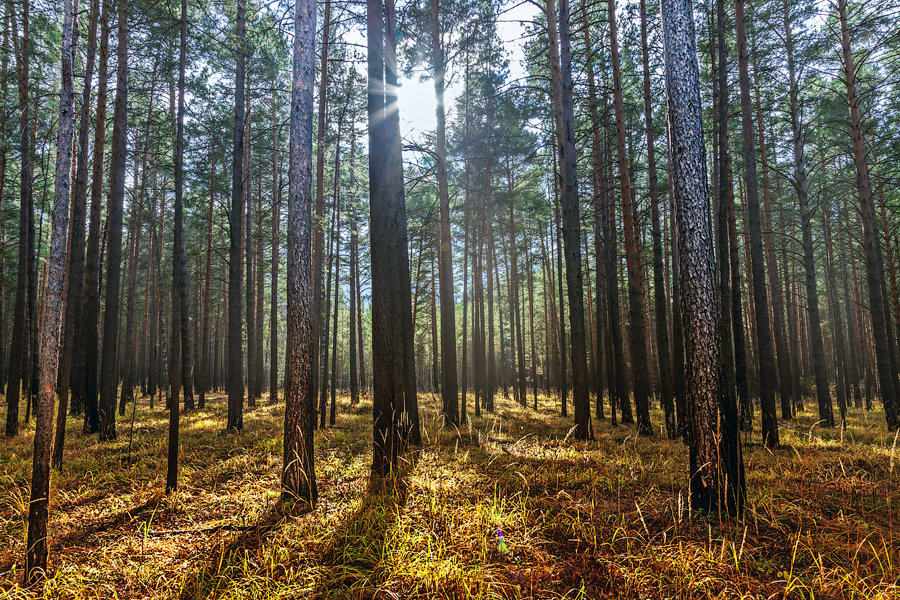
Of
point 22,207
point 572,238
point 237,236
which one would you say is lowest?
Answer: point 572,238

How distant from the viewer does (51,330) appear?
3.03m

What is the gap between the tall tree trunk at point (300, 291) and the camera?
466 cm

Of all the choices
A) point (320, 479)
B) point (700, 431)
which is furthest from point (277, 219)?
point (700, 431)

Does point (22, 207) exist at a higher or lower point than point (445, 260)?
higher

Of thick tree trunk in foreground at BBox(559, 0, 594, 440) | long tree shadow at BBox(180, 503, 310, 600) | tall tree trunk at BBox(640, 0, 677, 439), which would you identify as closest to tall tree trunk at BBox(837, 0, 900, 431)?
tall tree trunk at BBox(640, 0, 677, 439)

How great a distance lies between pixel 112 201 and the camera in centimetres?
966

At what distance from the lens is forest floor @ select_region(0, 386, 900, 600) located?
276 cm

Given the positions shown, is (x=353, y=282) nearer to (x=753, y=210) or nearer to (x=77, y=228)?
(x=77, y=228)

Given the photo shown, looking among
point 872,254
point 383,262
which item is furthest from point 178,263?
point 872,254

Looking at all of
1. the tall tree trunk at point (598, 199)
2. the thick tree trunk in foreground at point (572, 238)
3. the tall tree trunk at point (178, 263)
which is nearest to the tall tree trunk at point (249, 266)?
the tall tree trunk at point (178, 263)

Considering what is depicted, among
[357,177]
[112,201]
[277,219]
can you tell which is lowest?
[112,201]

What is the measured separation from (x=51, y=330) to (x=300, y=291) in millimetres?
2221

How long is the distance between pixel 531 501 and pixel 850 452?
7.21 m

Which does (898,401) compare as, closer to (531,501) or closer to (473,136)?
(531,501)
